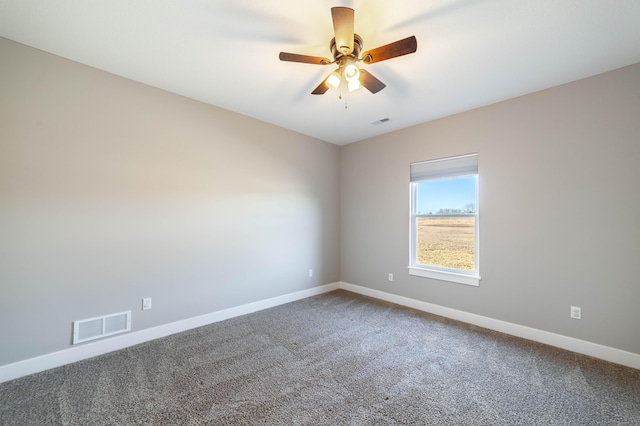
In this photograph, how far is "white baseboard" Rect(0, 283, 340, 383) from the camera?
6.66ft

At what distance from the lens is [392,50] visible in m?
1.72

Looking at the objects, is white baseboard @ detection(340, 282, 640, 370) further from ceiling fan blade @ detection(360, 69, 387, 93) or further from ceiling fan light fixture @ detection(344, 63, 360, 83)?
ceiling fan light fixture @ detection(344, 63, 360, 83)

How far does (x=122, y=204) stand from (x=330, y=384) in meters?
2.54

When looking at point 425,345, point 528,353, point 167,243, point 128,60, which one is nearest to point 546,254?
point 528,353

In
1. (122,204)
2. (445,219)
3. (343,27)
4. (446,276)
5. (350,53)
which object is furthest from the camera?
(445,219)

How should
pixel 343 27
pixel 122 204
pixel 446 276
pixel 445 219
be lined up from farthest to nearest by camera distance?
pixel 445 219, pixel 446 276, pixel 122 204, pixel 343 27

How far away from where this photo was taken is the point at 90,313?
2342mm

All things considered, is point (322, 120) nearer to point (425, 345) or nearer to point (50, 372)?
point (425, 345)

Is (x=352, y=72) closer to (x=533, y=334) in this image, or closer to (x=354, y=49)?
(x=354, y=49)

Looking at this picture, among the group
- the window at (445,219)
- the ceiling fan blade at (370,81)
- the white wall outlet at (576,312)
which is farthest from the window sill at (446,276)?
the ceiling fan blade at (370,81)

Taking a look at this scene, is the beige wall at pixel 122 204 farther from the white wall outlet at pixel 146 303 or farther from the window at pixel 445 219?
the window at pixel 445 219

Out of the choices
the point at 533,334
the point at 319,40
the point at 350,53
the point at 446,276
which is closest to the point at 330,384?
the point at 446,276

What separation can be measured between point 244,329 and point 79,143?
2453 mm

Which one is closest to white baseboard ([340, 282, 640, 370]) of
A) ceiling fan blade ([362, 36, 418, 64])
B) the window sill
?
the window sill
